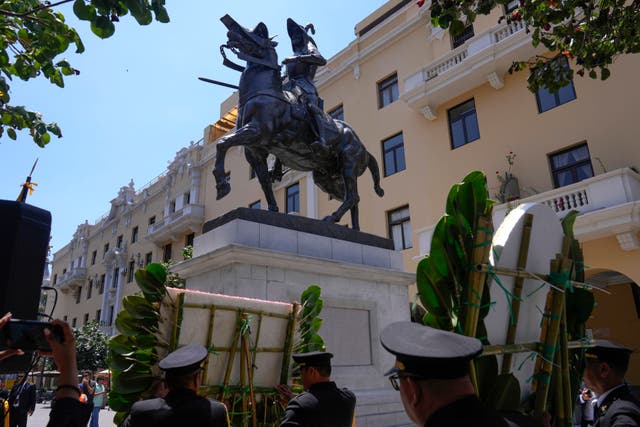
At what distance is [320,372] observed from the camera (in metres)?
3.49

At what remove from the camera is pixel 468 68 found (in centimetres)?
1734

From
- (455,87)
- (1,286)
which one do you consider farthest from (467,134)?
(1,286)

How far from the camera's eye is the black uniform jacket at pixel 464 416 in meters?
1.47

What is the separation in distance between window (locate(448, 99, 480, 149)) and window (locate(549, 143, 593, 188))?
3.14m

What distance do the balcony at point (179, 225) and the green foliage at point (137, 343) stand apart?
28290 millimetres

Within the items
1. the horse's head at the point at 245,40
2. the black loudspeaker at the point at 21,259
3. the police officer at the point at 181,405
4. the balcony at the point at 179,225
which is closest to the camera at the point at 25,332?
the black loudspeaker at the point at 21,259

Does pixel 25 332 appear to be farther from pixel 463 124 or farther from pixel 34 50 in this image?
pixel 463 124

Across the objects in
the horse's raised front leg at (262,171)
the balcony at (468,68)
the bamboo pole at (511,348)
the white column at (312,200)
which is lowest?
the bamboo pole at (511,348)

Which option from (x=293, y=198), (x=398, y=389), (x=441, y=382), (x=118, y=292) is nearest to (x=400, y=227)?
(x=293, y=198)

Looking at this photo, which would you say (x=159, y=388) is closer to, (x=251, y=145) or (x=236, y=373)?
(x=236, y=373)

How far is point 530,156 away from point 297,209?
1201 centimetres

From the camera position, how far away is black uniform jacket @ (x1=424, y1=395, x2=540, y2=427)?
57.7 inches

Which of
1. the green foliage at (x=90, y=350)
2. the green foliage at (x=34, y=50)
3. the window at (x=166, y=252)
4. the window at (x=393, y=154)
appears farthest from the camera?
the window at (x=166, y=252)

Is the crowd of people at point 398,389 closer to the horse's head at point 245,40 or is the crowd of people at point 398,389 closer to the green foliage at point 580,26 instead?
the green foliage at point 580,26
